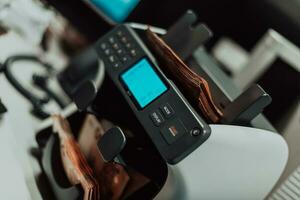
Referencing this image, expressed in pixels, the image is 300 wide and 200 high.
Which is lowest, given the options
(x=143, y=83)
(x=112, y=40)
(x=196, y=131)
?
(x=196, y=131)

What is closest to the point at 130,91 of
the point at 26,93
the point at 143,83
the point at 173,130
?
the point at 143,83

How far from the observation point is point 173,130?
0.55 metres

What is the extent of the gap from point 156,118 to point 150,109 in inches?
0.9

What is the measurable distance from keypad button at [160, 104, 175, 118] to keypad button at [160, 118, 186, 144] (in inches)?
0.4

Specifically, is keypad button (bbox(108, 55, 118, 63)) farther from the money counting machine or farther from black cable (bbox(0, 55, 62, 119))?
black cable (bbox(0, 55, 62, 119))

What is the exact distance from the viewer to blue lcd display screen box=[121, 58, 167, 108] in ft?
1.99

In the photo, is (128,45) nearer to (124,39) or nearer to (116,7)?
(124,39)

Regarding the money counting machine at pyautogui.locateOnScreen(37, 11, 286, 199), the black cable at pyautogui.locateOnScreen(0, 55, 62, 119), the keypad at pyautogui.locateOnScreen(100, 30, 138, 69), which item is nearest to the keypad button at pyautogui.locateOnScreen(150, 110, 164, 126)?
the money counting machine at pyautogui.locateOnScreen(37, 11, 286, 199)

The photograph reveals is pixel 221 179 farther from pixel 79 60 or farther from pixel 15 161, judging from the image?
pixel 79 60

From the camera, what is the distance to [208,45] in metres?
1.15

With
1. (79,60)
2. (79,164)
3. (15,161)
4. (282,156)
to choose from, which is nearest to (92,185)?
(79,164)

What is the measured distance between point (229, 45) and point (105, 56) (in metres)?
0.54

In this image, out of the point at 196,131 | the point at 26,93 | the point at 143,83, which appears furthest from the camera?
the point at 26,93

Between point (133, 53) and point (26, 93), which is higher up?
point (26, 93)
